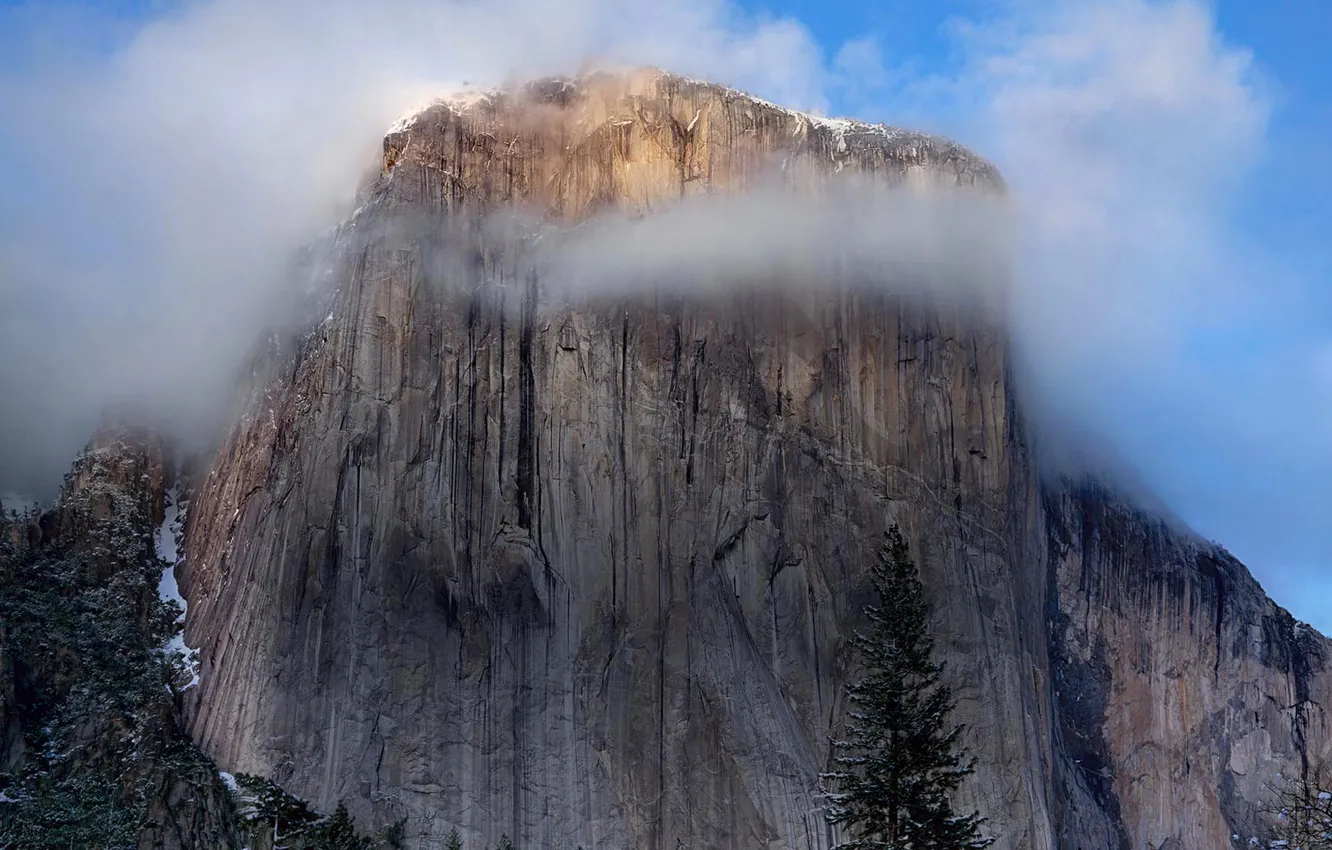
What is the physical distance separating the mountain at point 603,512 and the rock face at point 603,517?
5.2 inches

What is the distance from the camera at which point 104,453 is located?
80.6 metres

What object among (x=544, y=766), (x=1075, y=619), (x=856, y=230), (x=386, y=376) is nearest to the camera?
(x=544, y=766)

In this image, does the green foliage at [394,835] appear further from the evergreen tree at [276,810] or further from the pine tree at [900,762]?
the pine tree at [900,762]

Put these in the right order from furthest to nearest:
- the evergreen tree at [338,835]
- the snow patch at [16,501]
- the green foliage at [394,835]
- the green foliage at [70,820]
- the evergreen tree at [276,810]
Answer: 1. the snow patch at [16,501]
2. the green foliage at [394,835]
3. the evergreen tree at [276,810]
4. the green foliage at [70,820]
5. the evergreen tree at [338,835]

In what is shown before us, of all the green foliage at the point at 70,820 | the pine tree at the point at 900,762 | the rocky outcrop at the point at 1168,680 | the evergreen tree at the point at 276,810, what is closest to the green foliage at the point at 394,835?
the evergreen tree at the point at 276,810

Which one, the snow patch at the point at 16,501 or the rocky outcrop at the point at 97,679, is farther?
the snow patch at the point at 16,501

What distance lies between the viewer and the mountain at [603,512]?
6675 cm

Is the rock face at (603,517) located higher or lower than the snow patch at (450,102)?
lower

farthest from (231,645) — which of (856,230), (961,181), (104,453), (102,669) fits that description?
(961,181)

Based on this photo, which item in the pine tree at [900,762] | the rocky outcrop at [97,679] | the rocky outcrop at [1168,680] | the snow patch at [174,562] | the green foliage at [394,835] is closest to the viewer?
the pine tree at [900,762]

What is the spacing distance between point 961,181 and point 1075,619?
23.2 meters

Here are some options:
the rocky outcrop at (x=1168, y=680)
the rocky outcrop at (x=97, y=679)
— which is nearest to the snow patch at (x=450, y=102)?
the rocky outcrop at (x=97, y=679)

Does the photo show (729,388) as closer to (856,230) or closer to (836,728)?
(856,230)

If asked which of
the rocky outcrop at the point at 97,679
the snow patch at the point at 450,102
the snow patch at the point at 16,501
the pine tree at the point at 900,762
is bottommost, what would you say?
the pine tree at the point at 900,762
